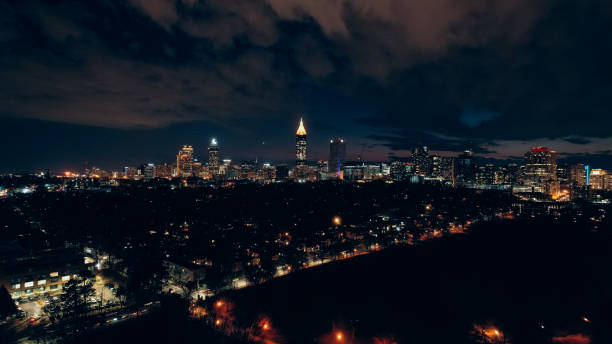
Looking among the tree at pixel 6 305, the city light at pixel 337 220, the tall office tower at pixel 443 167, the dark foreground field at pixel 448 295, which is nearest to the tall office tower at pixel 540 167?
the tall office tower at pixel 443 167

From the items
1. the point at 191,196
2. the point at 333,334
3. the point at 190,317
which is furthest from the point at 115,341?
the point at 191,196

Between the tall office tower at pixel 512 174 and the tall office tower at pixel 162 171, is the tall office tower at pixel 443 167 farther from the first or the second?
the tall office tower at pixel 162 171

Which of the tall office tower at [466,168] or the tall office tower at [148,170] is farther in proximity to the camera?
the tall office tower at [148,170]

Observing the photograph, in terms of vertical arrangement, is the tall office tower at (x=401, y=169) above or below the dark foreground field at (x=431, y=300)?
above

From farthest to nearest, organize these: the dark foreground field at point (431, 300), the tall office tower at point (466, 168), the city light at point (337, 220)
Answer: the tall office tower at point (466, 168) → the city light at point (337, 220) → the dark foreground field at point (431, 300)

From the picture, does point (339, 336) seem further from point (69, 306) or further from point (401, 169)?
point (401, 169)

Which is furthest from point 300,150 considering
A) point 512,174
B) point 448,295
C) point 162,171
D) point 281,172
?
point 448,295

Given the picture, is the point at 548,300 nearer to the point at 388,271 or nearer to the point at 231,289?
the point at 388,271

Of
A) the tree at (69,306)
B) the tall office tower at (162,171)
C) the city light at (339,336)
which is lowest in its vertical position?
the city light at (339,336)
